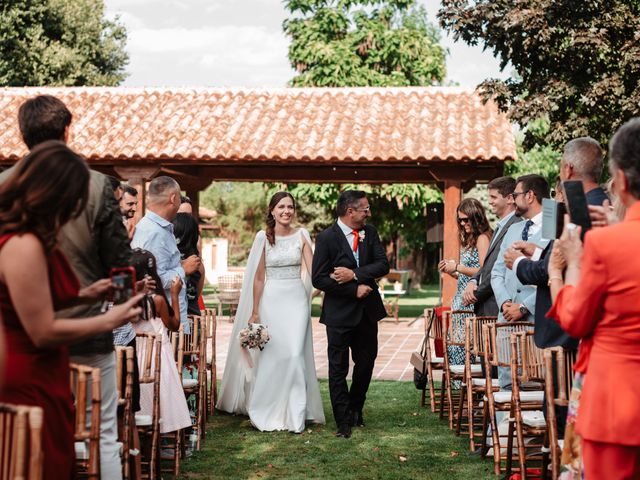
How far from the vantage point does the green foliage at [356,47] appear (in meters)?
33.8

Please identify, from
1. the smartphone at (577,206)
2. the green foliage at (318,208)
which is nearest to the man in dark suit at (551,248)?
the smartphone at (577,206)

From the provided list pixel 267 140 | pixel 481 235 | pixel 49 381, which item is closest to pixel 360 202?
pixel 481 235

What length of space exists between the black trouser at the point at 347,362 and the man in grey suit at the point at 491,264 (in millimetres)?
1003

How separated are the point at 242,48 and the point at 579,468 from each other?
70.7 m

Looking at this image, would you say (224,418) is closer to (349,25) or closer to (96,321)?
(96,321)

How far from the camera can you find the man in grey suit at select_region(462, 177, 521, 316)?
7711 mm

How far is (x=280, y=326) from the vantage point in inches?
338

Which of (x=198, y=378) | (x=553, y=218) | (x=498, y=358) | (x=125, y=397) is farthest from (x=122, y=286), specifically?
(x=198, y=378)

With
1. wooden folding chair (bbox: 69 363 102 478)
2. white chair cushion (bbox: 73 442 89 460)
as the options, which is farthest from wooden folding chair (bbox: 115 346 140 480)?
wooden folding chair (bbox: 69 363 102 478)

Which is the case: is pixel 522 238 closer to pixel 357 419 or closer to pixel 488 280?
pixel 488 280

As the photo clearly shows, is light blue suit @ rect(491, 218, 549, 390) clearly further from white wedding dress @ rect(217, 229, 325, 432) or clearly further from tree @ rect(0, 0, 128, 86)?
tree @ rect(0, 0, 128, 86)

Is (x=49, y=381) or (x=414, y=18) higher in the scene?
(x=414, y=18)

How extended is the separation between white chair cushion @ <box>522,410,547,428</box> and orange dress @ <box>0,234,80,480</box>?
10.8 feet

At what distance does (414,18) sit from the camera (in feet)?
162
